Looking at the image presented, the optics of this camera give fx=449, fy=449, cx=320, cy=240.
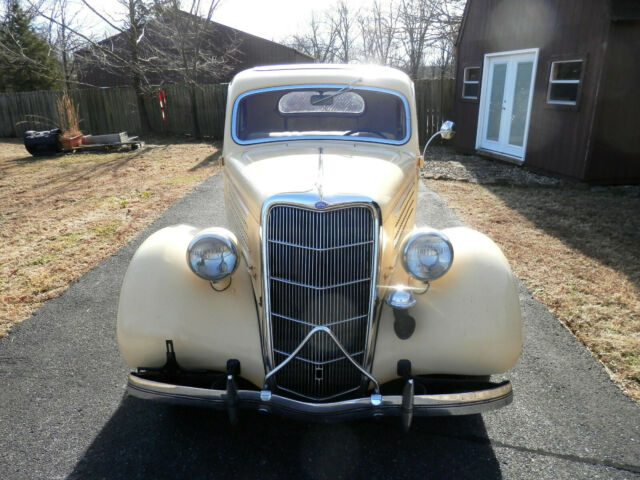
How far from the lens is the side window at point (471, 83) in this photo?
40.0ft

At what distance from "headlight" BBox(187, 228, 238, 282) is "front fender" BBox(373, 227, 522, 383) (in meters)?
0.91

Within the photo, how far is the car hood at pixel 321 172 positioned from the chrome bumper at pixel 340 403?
3.26 ft

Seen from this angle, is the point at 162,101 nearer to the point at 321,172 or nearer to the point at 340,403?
the point at 321,172

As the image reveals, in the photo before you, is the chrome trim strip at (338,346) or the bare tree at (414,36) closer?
the chrome trim strip at (338,346)

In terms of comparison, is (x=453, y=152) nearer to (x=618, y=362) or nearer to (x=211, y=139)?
(x=211, y=139)

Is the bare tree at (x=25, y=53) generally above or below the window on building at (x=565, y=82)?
above

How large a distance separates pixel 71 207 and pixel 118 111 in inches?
416

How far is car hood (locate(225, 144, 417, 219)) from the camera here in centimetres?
246

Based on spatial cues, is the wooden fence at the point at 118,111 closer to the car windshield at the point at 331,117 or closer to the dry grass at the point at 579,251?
the dry grass at the point at 579,251

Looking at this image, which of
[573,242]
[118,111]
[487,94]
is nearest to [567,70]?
[487,94]

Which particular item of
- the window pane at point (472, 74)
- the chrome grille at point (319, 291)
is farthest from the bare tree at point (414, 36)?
the chrome grille at point (319, 291)

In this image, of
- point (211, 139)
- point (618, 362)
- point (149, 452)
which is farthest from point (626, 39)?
point (211, 139)

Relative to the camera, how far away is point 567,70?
28.9ft

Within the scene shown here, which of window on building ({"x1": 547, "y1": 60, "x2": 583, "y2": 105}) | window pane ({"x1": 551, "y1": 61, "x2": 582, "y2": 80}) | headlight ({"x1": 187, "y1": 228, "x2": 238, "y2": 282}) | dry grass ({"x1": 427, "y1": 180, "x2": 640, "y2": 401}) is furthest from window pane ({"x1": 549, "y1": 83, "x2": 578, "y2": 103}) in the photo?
headlight ({"x1": 187, "y1": 228, "x2": 238, "y2": 282})
